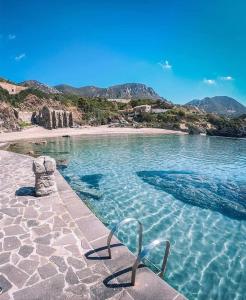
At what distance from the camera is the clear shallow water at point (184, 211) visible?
6090mm

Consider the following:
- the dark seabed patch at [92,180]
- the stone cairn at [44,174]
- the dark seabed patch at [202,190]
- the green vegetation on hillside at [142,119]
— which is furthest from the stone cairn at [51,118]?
the stone cairn at [44,174]

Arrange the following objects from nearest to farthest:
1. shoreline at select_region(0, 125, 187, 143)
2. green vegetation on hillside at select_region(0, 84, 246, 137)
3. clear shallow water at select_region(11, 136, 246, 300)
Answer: clear shallow water at select_region(11, 136, 246, 300) → shoreline at select_region(0, 125, 187, 143) → green vegetation on hillside at select_region(0, 84, 246, 137)

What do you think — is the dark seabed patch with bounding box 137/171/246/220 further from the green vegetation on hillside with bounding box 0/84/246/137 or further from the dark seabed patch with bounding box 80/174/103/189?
the green vegetation on hillside with bounding box 0/84/246/137

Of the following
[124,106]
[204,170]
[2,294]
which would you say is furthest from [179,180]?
[124,106]

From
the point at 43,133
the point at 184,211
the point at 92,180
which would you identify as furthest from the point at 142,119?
the point at 184,211

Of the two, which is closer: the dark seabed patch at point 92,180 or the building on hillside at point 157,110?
the dark seabed patch at point 92,180

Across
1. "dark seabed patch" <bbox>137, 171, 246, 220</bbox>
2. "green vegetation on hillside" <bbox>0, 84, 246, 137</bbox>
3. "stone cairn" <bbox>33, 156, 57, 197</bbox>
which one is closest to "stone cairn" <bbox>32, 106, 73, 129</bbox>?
"green vegetation on hillside" <bbox>0, 84, 246, 137</bbox>

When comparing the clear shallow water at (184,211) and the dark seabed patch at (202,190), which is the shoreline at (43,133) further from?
the dark seabed patch at (202,190)

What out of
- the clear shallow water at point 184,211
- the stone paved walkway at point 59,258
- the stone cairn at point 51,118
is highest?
the stone cairn at point 51,118

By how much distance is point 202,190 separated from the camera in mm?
12906

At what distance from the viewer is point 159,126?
61094mm

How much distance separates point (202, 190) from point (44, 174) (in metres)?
8.93

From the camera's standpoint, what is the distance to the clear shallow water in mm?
6090

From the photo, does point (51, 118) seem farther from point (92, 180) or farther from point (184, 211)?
point (184, 211)
